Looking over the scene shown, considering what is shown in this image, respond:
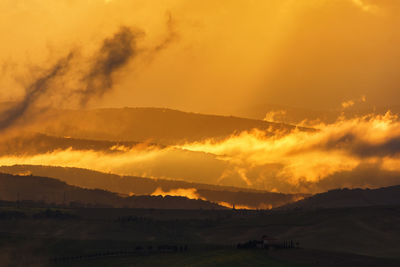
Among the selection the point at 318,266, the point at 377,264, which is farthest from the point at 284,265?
the point at 377,264

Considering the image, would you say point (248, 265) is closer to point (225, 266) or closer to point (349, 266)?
point (225, 266)

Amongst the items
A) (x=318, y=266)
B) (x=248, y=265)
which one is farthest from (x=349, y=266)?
(x=248, y=265)

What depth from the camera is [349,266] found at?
190000 mm

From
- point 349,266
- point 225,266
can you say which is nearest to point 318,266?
point 349,266

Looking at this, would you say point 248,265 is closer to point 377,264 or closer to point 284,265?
point 284,265

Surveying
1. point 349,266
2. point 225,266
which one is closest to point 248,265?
point 225,266

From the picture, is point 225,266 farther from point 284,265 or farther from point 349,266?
point 349,266

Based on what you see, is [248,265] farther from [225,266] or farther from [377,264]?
[377,264]

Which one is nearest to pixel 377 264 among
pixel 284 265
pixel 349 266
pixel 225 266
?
pixel 349 266

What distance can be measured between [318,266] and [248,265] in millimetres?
17366

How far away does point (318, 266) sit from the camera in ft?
621

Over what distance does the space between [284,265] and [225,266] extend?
14.9m

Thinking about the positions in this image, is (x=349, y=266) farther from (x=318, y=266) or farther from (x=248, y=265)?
(x=248, y=265)

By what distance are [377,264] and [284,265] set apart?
21377mm
